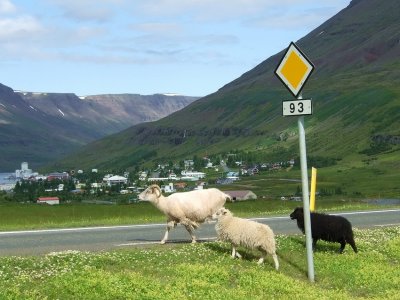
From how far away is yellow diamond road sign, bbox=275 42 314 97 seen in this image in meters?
15.2

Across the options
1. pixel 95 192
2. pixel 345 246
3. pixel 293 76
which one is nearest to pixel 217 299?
pixel 293 76

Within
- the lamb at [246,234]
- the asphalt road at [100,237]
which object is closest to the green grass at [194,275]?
the lamb at [246,234]

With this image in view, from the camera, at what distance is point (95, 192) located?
19075 cm

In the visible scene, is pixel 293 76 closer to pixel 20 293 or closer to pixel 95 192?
pixel 20 293

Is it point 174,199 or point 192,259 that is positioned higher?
point 174,199

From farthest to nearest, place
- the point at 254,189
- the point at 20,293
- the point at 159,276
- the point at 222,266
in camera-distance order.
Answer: the point at 254,189, the point at 222,266, the point at 159,276, the point at 20,293

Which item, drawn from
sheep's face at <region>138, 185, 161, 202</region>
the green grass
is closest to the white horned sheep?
sheep's face at <region>138, 185, 161, 202</region>

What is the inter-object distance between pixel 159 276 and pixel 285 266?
13.3 feet

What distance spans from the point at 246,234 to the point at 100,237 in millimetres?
6493

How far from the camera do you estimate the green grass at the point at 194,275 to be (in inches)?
507

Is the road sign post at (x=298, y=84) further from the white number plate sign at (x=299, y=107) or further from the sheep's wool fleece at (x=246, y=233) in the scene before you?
the sheep's wool fleece at (x=246, y=233)

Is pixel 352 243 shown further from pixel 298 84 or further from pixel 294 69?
pixel 294 69

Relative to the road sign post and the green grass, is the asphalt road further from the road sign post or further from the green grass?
the road sign post

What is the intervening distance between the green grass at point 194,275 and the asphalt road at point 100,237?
198 centimetres
